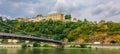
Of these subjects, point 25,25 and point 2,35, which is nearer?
point 2,35

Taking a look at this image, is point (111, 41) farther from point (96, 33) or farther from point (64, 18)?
point (64, 18)

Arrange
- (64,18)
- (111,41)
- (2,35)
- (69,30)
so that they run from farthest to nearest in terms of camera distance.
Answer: (64,18) → (69,30) → (111,41) → (2,35)

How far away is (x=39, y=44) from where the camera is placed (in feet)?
317

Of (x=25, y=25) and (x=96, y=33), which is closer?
(x=96, y=33)

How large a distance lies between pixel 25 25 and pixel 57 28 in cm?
1562

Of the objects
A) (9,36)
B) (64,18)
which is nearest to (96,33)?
(64,18)

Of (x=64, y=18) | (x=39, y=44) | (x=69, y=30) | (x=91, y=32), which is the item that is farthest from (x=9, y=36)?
(x=64, y=18)

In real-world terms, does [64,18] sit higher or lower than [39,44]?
higher

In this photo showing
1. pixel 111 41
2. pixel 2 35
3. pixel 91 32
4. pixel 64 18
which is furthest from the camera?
pixel 64 18

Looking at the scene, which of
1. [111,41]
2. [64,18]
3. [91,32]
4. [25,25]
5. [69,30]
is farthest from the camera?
[64,18]

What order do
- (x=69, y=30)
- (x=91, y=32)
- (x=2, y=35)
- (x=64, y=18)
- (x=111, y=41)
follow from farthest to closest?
1. (x=64, y=18)
2. (x=69, y=30)
3. (x=91, y=32)
4. (x=111, y=41)
5. (x=2, y=35)

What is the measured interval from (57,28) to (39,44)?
58.3 feet

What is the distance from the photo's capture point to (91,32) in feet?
330

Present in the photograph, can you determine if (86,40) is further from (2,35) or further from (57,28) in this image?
(2,35)
